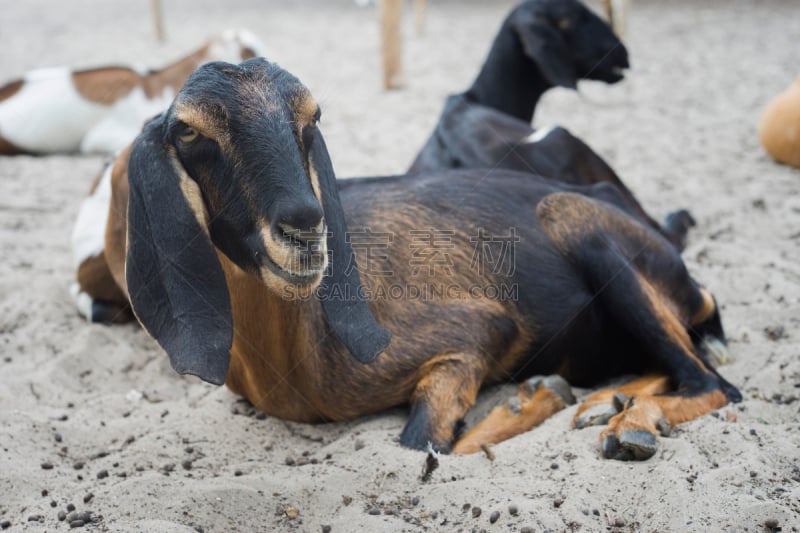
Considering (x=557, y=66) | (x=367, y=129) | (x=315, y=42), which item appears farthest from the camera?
(x=315, y=42)

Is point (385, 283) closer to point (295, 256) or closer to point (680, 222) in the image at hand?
point (295, 256)

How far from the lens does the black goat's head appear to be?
6.74 m

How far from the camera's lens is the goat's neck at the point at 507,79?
6965 mm

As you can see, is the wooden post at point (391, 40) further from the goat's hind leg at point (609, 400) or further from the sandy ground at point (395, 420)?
the goat's hind leg at point (609, 400)

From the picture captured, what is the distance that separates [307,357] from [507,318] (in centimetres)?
95

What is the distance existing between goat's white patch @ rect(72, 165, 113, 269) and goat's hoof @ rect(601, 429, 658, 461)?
3.16m

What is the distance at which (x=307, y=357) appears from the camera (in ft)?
11.9

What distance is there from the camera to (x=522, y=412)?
12.5 ft

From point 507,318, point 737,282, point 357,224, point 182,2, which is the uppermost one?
point 357,224

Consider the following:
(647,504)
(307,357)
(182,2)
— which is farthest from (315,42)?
(647,504)

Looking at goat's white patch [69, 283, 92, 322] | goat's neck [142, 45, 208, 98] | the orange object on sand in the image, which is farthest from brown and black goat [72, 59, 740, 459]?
goat's neck [142, 45, 208, 98]

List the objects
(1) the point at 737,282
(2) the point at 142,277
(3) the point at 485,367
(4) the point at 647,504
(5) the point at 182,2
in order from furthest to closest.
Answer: (5) the point at 182,2
(1) the point at 737,282
(3) the point at 485,367
(2) the point at 142,277
(4) the point at 647,504

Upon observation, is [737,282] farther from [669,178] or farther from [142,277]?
[142,277]

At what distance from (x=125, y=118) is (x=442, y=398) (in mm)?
6119
